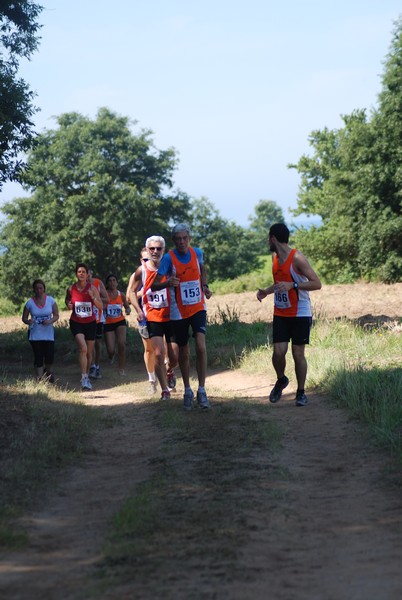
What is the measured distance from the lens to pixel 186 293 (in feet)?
34.3

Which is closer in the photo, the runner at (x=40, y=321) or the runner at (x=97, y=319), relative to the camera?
the runner at (x=40, y=321)

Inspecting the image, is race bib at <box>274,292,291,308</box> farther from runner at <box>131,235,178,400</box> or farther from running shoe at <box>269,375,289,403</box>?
runner at <box>131,235,178,400</box>

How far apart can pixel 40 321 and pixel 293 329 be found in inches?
229

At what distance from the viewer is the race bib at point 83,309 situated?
47.1ft

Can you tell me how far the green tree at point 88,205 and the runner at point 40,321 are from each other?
32.4m

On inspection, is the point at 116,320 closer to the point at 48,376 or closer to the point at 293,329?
the point at 48,376

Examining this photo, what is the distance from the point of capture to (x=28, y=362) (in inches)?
782

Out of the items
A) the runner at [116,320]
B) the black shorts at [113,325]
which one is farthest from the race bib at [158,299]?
the black shorts at [113,325]

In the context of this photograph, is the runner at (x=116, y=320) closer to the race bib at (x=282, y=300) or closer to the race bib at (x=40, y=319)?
the race bib at (x=40, y=319)

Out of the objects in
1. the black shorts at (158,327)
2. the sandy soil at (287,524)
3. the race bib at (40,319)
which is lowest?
the sandy soil at (287,524)


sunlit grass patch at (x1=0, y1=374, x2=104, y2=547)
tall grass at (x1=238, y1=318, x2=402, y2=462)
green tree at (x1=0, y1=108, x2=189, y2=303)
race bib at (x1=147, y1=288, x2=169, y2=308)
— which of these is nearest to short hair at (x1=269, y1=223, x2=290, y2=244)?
race bib at (x1=147, y1=288, x2=169, y2=308)

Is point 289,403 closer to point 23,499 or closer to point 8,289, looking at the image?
point 23,499

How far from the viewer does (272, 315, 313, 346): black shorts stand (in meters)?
10.2

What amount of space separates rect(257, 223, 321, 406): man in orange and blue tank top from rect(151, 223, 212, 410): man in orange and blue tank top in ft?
2.49
